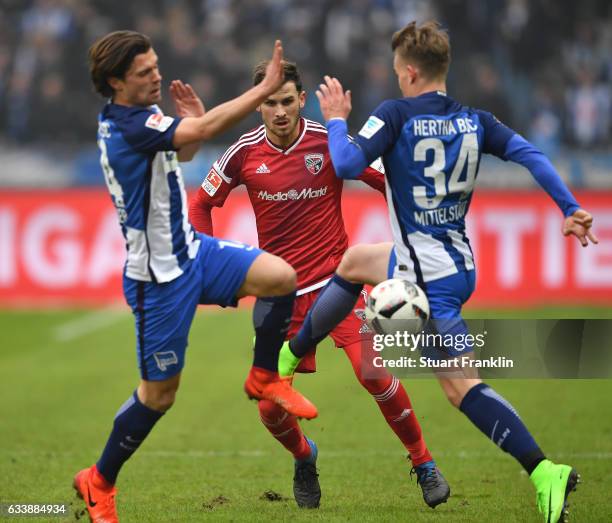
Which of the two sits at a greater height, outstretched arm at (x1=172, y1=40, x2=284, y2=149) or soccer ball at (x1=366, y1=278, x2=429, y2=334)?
outstretched arm at (x1=172, y1=40, x2=284, y2=149)

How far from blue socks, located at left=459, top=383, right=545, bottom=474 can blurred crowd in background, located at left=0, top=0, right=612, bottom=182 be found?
1359cm

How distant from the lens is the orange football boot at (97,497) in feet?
18.9

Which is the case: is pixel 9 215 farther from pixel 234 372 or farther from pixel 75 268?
pixel 234 372

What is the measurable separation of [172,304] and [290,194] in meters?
1.55

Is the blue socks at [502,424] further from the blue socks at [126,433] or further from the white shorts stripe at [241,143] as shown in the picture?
the white shorts stripe at [241,143]

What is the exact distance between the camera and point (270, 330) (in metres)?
5.95

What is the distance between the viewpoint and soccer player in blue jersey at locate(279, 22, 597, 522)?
18.1 feet

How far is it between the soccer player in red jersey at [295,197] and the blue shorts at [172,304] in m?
1.19

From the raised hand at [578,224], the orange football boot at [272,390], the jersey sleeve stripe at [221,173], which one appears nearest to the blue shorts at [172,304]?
the orange football boot at [272,390]

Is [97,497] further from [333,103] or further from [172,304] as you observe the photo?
[333,103]

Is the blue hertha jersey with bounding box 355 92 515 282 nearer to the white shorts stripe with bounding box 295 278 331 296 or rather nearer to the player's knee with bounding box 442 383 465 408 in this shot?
the player's knee with bounding box 442 383 465 408

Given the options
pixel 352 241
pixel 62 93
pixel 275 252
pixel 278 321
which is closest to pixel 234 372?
pixel 352 241

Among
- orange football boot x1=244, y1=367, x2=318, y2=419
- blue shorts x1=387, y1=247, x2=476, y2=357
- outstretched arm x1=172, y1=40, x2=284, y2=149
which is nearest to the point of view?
outstretched arm x1=172, y1=40, x2=284, y2=149

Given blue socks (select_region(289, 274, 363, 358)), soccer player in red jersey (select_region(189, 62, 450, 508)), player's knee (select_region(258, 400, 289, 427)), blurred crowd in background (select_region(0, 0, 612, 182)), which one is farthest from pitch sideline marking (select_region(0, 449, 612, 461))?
blurred crowd in background (select_region(0, 0, 612, 182))
